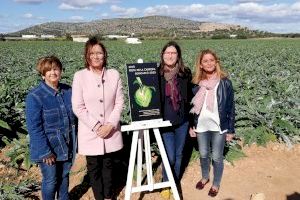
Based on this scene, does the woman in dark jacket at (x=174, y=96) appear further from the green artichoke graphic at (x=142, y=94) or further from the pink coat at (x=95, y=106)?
the pink coat at (x=95, y=106)

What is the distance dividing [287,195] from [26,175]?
408 centimetres

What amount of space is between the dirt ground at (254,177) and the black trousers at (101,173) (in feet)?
2.63

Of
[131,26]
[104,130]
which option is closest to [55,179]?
[104,130]

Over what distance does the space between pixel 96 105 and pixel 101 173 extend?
0.97 m

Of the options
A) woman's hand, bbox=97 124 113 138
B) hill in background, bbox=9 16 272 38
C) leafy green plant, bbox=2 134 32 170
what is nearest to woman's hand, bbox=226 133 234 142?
woman's hand, bbox=97 124 113 138

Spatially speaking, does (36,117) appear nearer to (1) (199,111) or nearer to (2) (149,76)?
(2) (149,76)

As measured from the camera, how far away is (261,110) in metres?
8.30

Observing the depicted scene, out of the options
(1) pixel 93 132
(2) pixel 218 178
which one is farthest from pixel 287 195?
(1) pixel 93 132

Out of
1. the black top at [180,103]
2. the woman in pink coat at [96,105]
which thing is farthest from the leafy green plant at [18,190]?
the black top at [180,103]

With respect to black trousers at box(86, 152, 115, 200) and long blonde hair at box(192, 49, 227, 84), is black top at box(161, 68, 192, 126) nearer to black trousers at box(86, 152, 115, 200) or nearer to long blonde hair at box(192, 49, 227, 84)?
long blonde hair at box(192, 49, 227, 84)

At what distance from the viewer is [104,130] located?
4.89 m

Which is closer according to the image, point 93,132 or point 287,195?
point 93,132

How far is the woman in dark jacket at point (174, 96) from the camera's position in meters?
5.40

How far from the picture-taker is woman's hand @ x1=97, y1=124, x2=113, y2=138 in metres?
4.89
